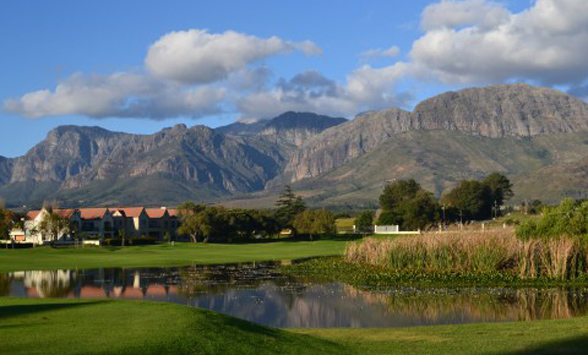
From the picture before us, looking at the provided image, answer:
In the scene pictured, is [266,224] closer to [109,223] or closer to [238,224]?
[238,224]

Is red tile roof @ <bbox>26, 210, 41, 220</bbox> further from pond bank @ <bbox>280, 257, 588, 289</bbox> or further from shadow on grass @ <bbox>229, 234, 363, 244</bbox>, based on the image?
pond bank @ <bbox>280, 257, 588, 289</bbox>

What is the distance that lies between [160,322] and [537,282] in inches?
1206

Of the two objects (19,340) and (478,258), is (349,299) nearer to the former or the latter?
(478,258)

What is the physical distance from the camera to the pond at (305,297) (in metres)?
32.1

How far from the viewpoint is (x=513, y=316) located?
31797mm

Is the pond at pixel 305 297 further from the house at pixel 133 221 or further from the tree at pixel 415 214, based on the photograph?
the house at pixel 133 221

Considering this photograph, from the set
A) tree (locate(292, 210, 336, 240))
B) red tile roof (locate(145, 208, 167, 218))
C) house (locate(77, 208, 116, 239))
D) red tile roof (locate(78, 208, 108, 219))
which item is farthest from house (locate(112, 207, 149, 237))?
tree (locate(292, 210, 336, 240))

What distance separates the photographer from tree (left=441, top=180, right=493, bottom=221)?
160m

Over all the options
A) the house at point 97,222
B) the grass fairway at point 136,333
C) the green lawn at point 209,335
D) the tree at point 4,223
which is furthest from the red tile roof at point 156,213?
the grass fairway at point 136,333

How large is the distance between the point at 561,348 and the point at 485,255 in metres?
27.4

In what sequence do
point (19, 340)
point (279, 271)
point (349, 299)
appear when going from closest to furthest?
1. point (19, 340)
2. point (349, 299)
3. point (279, 271)

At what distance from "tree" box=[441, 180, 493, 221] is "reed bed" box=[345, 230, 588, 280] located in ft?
347

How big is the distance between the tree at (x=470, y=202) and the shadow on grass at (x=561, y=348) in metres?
135

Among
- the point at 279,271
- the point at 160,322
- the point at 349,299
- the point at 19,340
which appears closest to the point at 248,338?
the point at 160,322
